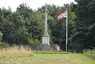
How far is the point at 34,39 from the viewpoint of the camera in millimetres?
67875

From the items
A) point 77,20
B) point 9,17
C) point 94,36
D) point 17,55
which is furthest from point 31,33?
point 17,55

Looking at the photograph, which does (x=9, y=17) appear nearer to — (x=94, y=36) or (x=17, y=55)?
(x=94, y=36)

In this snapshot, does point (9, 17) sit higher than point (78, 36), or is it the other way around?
point (9, 17)

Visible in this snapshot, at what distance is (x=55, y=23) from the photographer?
251ft

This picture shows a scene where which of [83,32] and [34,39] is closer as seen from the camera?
[83,32]

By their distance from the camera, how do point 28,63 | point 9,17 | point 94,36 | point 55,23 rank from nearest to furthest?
point 28,63 < point 94,36 < point 9,17 < point 55,23

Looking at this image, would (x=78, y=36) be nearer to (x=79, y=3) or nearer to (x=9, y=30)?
(x=79, y=3)

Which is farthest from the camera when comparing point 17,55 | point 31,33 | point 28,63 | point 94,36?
point 31,33

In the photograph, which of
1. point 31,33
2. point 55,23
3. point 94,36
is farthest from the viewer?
point 55,23

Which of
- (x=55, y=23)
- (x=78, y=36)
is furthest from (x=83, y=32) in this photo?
(x=55, y=23)

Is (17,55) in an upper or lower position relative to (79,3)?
lower

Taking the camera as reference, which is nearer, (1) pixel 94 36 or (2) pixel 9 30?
(1) pixel 94 36

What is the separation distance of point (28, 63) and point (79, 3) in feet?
139

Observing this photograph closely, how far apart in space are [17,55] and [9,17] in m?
39.4
